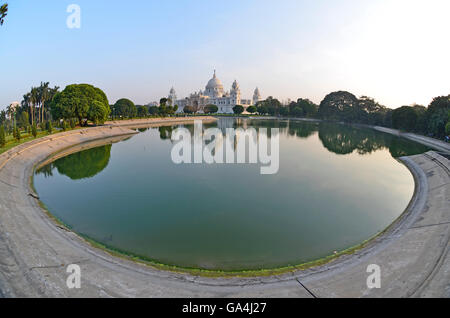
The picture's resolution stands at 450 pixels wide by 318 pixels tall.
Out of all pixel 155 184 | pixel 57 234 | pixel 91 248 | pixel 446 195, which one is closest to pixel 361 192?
pixel 446 195

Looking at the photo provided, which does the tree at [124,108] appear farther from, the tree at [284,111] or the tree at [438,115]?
the tree at [438,115]

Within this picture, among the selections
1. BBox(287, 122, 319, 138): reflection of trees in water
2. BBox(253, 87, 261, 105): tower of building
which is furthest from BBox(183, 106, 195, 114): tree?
BBox(287, 122, 319, 138): reflection of trees in water

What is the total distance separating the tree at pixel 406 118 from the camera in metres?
48.1

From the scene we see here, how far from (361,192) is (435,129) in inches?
1259

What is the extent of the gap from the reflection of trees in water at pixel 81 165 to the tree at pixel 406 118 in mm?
54867

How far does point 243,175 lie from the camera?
65.5 feet

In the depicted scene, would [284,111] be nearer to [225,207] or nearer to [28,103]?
[28,103]

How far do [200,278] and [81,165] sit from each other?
2160 centimetres

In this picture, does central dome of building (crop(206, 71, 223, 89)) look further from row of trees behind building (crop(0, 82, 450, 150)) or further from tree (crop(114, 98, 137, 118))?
tree (crop(114, 98, 137, 118))

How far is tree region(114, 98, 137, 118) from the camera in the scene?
7138cm

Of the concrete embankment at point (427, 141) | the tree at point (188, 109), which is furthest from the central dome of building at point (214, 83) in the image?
the concrete embankment at point (427, 141)

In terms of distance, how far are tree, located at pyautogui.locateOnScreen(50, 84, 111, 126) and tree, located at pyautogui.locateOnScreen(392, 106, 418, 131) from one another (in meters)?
59.4

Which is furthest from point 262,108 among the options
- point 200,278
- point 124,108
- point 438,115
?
point 200,278
